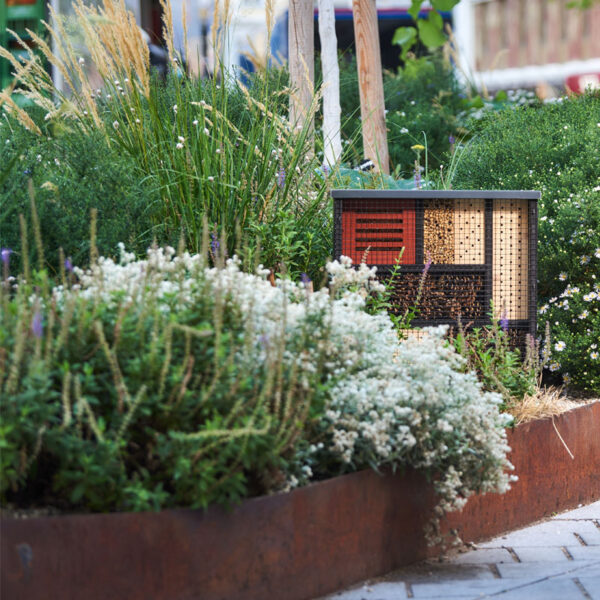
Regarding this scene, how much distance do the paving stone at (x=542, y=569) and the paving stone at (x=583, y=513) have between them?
2.03 feet

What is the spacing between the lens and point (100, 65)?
462 centimetres

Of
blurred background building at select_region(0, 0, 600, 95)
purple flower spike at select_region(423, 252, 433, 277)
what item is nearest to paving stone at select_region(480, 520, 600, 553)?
purple flower spike at select_region(423, 252, 433, 277)

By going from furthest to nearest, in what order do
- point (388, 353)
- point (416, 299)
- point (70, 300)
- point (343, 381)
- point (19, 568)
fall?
point (416, 299) → point (388, 353) → point (343, 381) → point (70, 300) → point (19, 568)

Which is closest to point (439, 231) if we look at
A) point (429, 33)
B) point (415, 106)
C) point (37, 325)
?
point (37, 325)

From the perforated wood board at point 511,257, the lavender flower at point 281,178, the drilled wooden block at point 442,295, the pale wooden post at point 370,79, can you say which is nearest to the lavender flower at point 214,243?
the lavender flower at point 281,178

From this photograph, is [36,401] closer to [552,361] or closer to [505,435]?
[505,435]

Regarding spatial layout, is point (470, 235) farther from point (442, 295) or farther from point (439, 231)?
point (442, 295)

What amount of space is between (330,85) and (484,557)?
140 inches

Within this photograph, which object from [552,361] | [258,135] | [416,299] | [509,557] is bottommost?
[509,557]

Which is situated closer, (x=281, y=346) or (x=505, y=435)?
(x=281, y=346)

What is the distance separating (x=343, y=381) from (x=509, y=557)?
915mm

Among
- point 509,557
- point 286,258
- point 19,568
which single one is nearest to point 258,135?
point 286,258

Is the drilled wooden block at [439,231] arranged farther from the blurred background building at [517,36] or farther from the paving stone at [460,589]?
the blurred background building at [517,36]

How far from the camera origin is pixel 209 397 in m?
2.71
